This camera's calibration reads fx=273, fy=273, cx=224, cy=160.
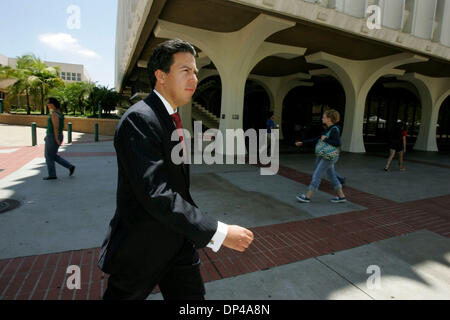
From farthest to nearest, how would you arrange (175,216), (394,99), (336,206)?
(394,99) < (336,206) < (175,216)

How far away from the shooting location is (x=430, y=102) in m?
17.2

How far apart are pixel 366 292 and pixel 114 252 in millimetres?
2496

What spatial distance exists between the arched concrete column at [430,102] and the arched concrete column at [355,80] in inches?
117

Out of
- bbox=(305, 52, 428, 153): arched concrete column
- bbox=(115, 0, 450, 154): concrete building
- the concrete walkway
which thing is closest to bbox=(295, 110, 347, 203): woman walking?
the concrete walkway

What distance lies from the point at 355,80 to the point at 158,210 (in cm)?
1589

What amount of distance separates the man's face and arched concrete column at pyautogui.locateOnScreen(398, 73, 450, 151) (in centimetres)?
1956

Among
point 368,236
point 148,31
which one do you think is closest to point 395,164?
point 368,236

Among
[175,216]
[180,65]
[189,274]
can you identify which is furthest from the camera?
[189,274]

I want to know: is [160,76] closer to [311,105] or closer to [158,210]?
[158,210]

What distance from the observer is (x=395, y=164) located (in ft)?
35.9

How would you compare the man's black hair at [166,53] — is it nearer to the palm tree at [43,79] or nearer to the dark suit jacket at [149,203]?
the dark suit jacket at [149,203]

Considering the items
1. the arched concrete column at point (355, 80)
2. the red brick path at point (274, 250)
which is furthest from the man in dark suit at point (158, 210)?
the arched concrete column at point (355, 80)

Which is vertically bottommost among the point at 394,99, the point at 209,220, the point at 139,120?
the point at 209,220
